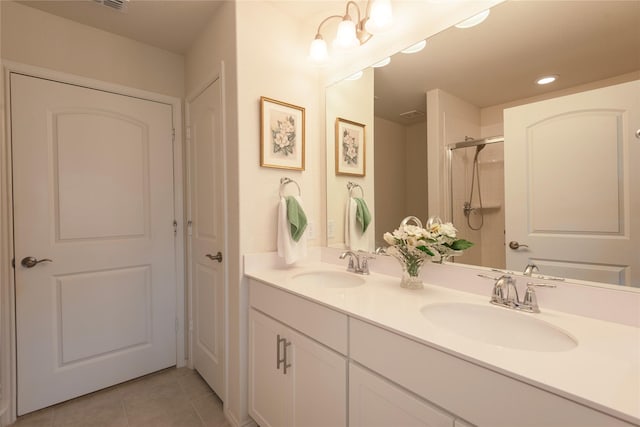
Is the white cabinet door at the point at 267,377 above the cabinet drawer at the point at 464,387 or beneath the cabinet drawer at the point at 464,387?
beneath

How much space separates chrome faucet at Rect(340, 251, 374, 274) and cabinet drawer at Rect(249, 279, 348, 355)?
46 cm

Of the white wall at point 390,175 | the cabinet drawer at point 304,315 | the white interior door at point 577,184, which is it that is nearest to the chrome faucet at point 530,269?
the white interior door at point 577,184

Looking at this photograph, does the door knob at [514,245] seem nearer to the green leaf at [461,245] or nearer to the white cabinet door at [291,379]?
the green leaf at [461,245]

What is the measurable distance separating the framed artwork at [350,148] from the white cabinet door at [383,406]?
1.12 m

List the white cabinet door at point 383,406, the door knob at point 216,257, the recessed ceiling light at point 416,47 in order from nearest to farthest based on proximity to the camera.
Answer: the white cabinet door at point 383,406
the recessed ceiling light at point 416,47
the door knob at point 216,257

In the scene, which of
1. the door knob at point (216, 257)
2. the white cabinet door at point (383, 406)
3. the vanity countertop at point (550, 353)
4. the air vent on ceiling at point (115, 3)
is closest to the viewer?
the vanity countertop at point (550, 353)

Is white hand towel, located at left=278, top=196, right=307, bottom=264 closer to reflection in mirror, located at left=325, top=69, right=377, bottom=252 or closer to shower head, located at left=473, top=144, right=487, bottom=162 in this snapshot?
reflection in mirror, located at left=325, top=69, right=377, bottom=252

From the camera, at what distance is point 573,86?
0.98m

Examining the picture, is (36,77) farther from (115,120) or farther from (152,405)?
(152,405)

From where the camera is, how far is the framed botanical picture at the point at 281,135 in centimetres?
160

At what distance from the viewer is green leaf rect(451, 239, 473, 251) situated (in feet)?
3.80

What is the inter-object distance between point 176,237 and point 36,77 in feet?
4.01

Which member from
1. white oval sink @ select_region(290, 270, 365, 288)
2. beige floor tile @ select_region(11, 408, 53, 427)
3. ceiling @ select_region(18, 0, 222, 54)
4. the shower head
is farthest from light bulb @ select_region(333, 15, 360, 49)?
beige floor tile @ select_region(11, 408, 53, 427)

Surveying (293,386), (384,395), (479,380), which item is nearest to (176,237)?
(293,386)
